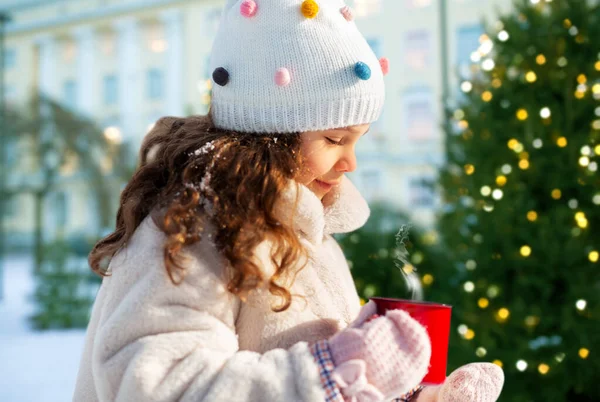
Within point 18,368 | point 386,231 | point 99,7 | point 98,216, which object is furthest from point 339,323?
point 99,7

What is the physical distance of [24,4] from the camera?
6.20m

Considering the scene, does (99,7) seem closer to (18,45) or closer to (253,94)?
(18,45)

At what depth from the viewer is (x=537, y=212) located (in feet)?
7.76

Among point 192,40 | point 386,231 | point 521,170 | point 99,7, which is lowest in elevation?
point 386,231

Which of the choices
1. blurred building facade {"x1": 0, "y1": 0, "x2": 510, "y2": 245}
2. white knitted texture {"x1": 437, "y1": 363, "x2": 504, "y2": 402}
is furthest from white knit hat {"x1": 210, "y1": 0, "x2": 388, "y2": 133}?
blurred building facade {"x1": 0, "y1": 0, "x2": 510, "y2": 245}

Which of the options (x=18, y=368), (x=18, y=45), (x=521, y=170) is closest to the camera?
(x=521, y=170)

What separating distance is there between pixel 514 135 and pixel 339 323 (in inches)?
67.7

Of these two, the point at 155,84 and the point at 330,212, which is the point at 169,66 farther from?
the point at 330,212

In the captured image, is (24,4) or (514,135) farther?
(24,4)

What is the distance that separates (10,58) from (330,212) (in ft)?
21.6

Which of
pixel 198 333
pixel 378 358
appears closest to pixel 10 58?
pixel 198 333

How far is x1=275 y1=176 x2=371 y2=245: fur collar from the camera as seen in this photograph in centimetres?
86

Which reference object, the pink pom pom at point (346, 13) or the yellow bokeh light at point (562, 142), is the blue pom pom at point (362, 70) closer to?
the pink pom pom at point (346, 13)

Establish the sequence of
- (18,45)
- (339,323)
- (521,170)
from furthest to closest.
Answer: (18,45)
(521,170)
(339,323)
